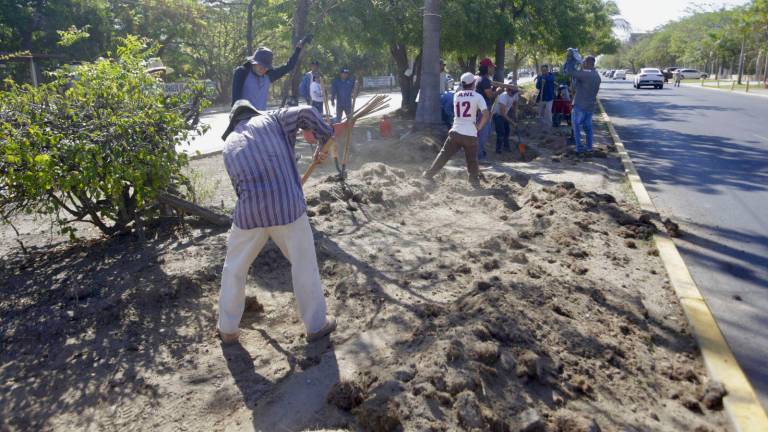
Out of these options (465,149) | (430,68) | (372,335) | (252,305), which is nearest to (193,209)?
(252,305)

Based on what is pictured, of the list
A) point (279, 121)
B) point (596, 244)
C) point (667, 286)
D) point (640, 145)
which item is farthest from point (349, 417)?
point (640, 145)

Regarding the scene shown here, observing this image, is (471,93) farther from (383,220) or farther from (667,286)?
(667,286)

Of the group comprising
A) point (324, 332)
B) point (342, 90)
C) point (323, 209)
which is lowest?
point (324, 332)

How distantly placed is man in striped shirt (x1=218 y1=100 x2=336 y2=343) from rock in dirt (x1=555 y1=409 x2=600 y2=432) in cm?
165

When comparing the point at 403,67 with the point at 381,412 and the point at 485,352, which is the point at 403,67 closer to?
the point at 485,352

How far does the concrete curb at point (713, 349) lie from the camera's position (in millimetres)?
3094

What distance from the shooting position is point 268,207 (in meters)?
3.56

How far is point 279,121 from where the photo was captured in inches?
150

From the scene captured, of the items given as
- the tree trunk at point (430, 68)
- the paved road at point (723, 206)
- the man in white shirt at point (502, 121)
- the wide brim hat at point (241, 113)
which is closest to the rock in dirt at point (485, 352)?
the paved road at point (723, 206)

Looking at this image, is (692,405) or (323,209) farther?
(323,209)

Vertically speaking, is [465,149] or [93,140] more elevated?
[93,140]

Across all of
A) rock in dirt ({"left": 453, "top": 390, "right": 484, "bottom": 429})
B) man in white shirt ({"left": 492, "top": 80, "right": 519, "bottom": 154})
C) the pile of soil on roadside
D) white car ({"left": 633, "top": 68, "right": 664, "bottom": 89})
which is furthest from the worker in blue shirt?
white car ({"left": 633, "top": 68, "right": 664, "bottom": 89})

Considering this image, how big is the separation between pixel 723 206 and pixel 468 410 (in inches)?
251

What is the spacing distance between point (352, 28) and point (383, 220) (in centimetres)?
1063
